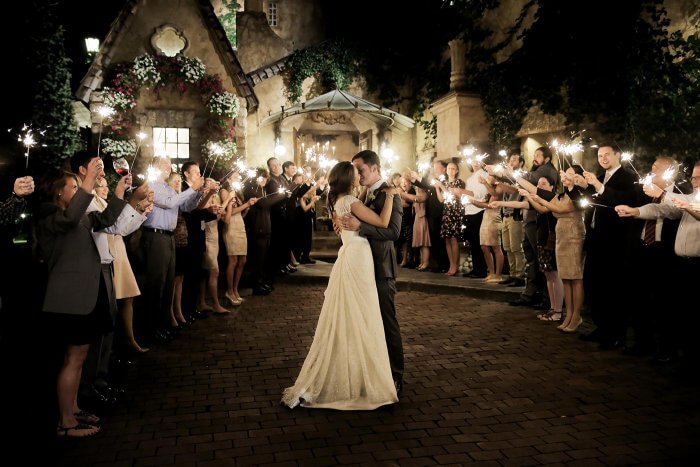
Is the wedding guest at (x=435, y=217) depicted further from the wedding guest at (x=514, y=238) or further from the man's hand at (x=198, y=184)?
the man's hand at (x=198, y=184)

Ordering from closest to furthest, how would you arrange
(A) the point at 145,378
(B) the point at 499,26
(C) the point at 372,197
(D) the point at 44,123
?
(C) the point at 372,197
(A) the point at 145,378
(B) the point at 499,26
(D) the point at 44,123

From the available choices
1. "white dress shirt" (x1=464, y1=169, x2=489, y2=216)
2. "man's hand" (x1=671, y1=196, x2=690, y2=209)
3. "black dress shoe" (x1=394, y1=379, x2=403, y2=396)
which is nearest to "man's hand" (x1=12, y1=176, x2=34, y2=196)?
"black dress shoe" (x1=394, y1=379, x2=403, y2=396)

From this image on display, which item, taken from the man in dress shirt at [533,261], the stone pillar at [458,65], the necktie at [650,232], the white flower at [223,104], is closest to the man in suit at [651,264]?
the necktie at [650,232]

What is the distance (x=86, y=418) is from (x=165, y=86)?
1323cm

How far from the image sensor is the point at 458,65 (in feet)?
47.9

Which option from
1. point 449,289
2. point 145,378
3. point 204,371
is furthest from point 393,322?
point 449,289

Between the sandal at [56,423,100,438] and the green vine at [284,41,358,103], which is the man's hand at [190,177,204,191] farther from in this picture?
the green vine at [284,41,358,103]

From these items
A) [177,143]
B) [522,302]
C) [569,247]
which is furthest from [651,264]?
[177,143]

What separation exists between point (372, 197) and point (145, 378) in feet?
9.40

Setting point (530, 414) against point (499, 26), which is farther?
point (499, 26)

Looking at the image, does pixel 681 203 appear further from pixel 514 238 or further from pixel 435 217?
pixel 435 217

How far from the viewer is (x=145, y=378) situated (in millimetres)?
5641

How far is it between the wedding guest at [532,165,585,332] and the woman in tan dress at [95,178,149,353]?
16.4 feet

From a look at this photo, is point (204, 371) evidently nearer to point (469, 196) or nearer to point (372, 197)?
point (372, 197)
